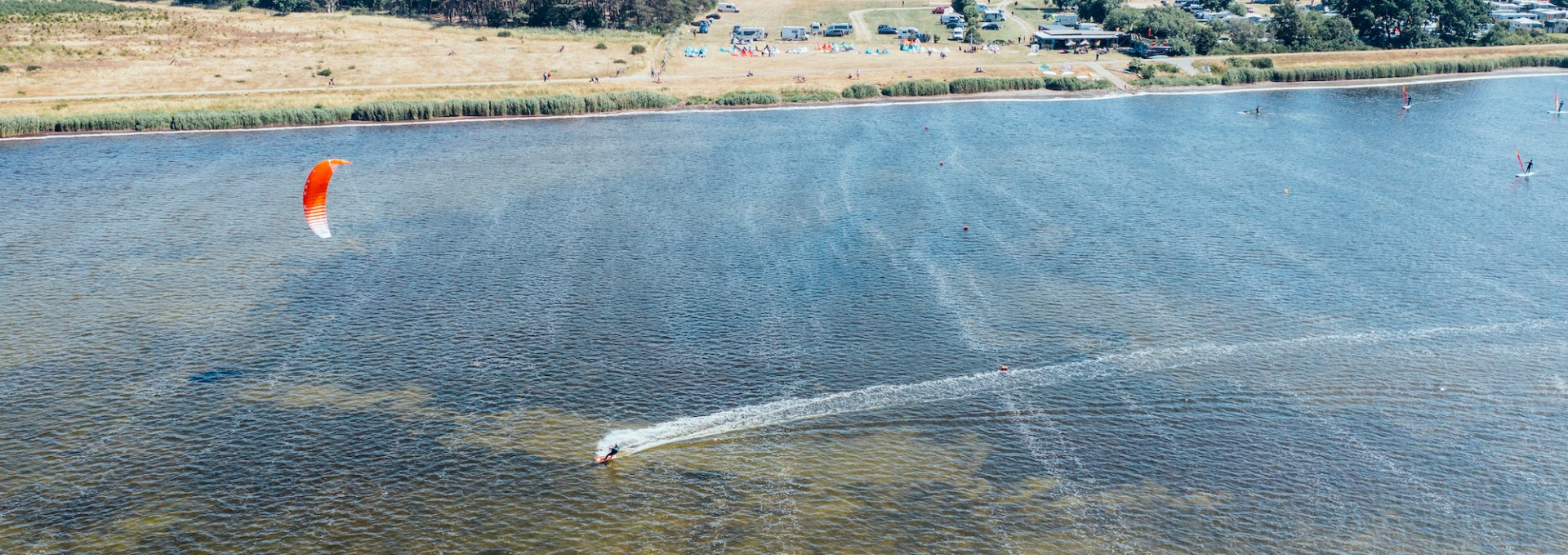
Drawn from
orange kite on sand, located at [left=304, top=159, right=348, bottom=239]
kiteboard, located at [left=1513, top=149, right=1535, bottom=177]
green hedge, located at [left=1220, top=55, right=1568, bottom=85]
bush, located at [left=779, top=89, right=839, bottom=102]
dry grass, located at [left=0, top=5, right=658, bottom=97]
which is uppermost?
dry grass, located at [left=0, top=5, right=658, bottom=97]

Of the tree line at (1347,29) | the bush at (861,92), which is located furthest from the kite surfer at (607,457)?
the tree line at (1347,29)

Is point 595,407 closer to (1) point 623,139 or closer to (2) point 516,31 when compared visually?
(1) point 623,139

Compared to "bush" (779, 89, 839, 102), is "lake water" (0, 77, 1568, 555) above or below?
below

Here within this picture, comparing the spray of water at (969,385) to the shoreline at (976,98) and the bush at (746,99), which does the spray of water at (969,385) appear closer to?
the shoreline at (976,98)

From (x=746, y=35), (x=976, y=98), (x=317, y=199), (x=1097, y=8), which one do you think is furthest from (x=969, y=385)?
(x=1097, y=8)

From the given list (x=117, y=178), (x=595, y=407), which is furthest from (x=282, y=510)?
(x=117, y=178)

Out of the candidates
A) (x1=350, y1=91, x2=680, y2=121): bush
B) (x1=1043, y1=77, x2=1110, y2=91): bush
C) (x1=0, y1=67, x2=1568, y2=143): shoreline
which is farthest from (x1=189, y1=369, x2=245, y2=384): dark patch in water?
(x1=1043, y1=77, x2=1110, y2=91): bush

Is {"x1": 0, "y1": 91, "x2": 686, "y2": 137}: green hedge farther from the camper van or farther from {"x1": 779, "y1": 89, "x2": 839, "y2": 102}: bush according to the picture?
the camper van
